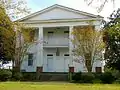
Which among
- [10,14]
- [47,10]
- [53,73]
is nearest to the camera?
[10,14]

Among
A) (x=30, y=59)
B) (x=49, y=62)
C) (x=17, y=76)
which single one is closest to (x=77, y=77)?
(x=17, y=76)

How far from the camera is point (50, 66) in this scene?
43062mm

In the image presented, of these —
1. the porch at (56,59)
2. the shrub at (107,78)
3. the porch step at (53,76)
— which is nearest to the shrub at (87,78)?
the shrub at (107,78)

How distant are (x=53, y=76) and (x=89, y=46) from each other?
6603 millimetres

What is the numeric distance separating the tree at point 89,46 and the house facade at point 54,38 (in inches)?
147

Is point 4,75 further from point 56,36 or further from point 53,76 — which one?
point 56,36

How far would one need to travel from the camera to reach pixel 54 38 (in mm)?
43188

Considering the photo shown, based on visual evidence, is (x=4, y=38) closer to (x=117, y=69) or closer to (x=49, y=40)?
(x=49, y=40)

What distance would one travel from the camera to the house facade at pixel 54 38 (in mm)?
40781

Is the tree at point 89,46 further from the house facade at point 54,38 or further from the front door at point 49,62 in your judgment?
the front door at point 49,62

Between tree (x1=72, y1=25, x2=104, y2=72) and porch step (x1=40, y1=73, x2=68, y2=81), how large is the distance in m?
3.44

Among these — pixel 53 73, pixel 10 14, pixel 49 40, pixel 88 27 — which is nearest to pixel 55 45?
pixel 49 40

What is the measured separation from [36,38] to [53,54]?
11.3 feet

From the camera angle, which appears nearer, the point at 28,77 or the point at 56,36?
the point at 28,77
